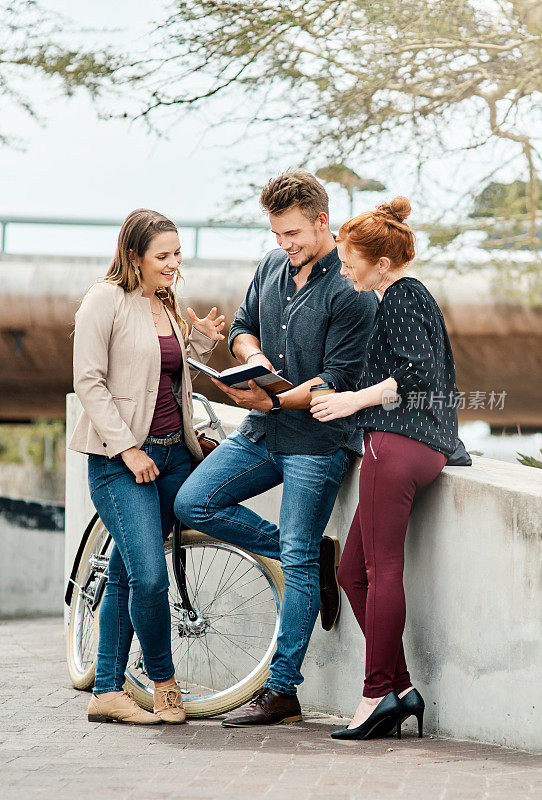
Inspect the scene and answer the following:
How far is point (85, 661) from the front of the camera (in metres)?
5.16

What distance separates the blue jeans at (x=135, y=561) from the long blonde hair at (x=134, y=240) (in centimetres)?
67

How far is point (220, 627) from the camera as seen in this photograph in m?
5.02

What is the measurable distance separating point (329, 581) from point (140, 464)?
99 centimetres

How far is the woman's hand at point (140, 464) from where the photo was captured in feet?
13.1

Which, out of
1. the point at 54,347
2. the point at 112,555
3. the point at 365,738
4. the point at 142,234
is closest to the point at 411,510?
the point at 365,738

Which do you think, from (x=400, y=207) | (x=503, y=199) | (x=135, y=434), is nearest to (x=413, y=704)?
(x=135, y=434)

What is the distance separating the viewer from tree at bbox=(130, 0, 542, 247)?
29.3 ft

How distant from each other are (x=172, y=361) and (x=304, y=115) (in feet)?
20.1

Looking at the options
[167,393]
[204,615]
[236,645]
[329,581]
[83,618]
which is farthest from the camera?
[83,618]

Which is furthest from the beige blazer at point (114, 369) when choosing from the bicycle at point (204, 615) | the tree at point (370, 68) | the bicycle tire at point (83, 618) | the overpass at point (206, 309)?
the overpass at point (206, 309)

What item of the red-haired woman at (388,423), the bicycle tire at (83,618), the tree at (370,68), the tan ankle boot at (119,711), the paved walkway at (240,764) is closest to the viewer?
the paved walkway at (240,764)

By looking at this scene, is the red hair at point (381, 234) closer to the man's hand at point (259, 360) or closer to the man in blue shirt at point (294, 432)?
the man in blue shirt at point (294, 432)

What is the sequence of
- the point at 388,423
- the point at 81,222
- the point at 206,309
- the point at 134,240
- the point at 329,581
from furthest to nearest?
the point at 206,309 < the point at 81,222 < the point at 329,581 < the point at 134,240 < the point at 388,423

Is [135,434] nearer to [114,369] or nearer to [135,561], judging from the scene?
[114,369]
